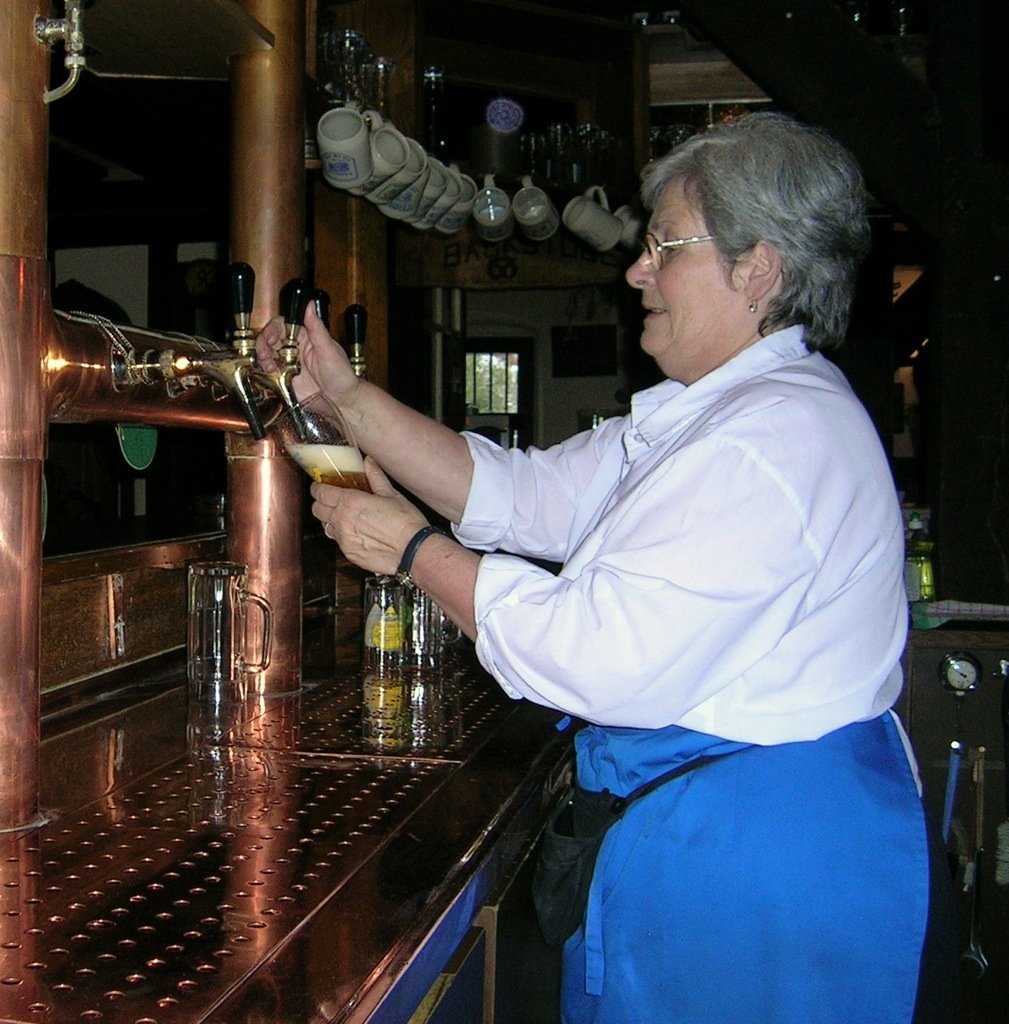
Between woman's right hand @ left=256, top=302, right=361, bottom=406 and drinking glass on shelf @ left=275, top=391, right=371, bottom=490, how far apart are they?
167 mm

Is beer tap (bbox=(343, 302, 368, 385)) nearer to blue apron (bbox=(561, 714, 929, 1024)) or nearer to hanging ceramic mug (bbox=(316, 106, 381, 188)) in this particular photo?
blue apron (bbox=(561, 714, 929, 1024))

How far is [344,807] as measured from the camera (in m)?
1.36

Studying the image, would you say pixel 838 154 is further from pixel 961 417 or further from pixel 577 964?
pixel 961 417

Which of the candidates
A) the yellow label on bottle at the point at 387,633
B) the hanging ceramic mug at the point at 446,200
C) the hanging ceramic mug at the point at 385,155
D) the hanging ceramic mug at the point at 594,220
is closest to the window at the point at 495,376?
the hanging ceramic mug at the point at 594,220

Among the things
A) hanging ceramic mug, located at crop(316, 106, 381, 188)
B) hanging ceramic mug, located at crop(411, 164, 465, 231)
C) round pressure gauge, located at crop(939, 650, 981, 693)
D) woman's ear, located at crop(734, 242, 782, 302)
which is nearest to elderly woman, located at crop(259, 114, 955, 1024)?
woman's ear, located at crop(734, 242, 782, 302)

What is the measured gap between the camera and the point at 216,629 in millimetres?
1719

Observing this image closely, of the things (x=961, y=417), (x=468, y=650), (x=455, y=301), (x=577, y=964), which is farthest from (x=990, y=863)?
(x=455, y=301)

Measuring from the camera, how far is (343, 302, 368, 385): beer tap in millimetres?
1696

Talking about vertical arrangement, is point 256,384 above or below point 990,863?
above

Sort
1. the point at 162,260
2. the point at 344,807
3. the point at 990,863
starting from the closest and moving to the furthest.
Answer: the point at 344,807 < the point at 990,863 < the point at 162,260

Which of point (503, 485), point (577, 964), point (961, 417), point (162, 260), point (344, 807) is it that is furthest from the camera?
point (162, 260)

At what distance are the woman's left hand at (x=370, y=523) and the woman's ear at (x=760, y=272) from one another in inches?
18.7

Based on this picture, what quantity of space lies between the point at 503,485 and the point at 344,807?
639 millimetres

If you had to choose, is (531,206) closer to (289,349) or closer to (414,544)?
(289,349)
